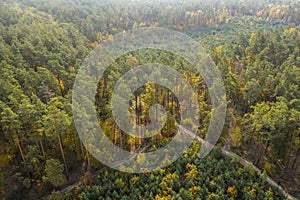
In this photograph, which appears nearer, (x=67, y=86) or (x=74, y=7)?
(x=67, y=86)

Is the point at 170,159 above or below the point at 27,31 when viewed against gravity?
below

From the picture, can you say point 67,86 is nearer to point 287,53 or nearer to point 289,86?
point 289,86

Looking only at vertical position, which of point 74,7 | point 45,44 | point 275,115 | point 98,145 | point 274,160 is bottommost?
point 274,160

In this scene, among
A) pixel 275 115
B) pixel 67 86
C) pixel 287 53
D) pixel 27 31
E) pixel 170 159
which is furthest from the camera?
pixel 27 31

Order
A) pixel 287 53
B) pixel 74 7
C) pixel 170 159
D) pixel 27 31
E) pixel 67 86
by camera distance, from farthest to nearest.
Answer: pixel 74 7 < pixel 27 31 < pixel 287 53 < pixel 67 86 < pixel 170 159

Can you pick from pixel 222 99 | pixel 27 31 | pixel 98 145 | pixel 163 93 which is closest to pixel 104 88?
pixel 163 93

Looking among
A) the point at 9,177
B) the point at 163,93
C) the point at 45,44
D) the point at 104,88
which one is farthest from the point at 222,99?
the point at 45,44

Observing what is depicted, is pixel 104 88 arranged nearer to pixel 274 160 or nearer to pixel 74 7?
pixel 274 160
